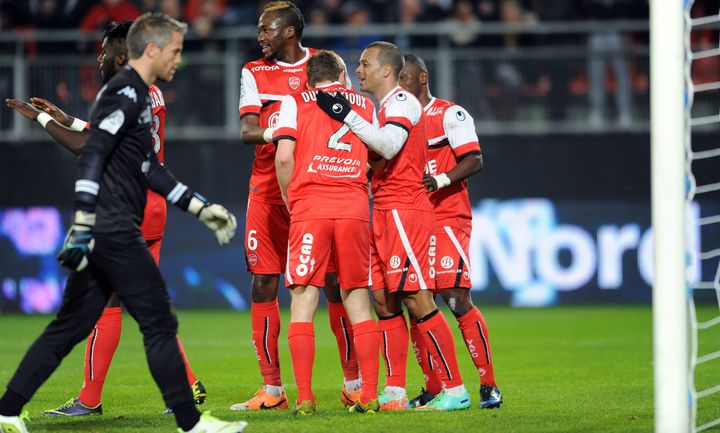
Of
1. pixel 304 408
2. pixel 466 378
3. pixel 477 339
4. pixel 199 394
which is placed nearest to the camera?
pixel 304 408

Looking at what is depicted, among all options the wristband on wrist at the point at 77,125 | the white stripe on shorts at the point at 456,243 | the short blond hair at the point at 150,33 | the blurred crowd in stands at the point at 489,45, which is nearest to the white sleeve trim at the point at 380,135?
the white stripe on shorts at the point at 456,243

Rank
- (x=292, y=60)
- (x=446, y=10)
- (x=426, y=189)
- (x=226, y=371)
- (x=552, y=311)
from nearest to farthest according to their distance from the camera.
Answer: (x=426, y=189), (x=292, y=60), (x=226, y=371), (x=552, y=311), (x=446, y=10)

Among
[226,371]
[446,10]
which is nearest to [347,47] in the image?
[446,10]

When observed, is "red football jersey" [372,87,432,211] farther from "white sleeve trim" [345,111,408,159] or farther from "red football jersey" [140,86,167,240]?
"red football jersey" [140,86,167,240]

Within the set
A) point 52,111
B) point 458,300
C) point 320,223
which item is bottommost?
point 458,300

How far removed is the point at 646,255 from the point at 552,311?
1.66m

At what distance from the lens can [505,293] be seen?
665 inches

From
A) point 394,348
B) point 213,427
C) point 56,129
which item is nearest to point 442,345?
point 394,348

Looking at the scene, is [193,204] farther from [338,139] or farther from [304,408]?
[304,408]

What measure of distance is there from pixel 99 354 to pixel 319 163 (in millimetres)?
1935

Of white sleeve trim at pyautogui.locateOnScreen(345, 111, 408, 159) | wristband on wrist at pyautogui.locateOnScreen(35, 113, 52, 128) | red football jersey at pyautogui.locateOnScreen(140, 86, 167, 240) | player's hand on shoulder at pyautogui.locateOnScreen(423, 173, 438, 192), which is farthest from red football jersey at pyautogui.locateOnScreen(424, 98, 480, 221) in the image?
wristband on wrist at pyautogui.locateOnScreen(35, 113, 52, 128)

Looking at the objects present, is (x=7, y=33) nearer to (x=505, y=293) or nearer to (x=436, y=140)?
(x=505, y=293)

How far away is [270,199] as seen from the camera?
823 cm

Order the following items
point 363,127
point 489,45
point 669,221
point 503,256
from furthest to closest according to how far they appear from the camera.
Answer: point 489,45 → point 503,256 → point 363,127 → point 669,221
